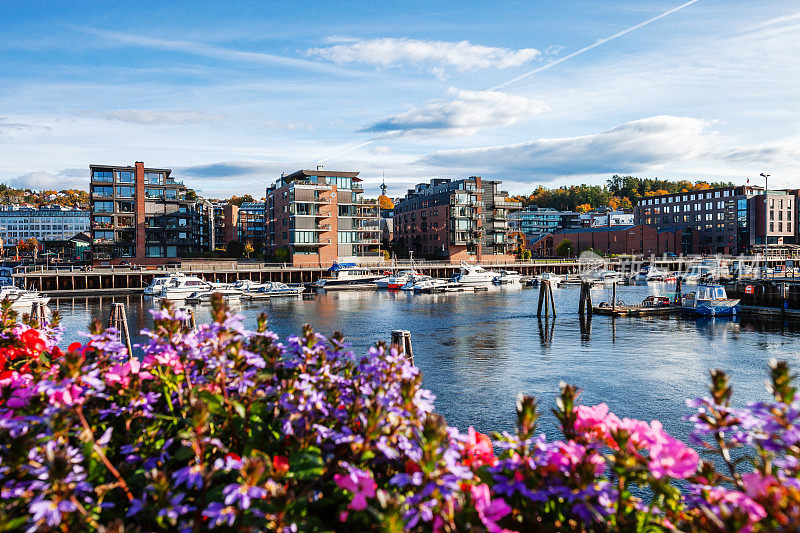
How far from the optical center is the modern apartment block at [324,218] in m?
104

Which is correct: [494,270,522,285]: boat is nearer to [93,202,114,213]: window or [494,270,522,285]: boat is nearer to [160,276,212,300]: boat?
[160,276,212,300]: boat

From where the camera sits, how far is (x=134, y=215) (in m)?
97.9

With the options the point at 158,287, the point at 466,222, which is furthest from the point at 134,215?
the point at 466,222

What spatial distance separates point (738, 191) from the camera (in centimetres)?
15112

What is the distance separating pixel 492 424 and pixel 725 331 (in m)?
35.1

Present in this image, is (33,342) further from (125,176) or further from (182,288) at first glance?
(125,176)

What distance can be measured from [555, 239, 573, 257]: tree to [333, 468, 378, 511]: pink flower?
6101 inches

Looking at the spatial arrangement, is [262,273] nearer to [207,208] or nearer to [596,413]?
[207,208]

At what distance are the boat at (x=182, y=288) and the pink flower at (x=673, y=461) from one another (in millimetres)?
70938

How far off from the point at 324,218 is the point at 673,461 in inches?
4143

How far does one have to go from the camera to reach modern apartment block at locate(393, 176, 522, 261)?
5089 inches

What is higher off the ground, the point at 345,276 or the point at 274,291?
the point at 345,276

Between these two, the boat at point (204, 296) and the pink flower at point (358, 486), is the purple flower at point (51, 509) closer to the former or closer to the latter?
the pink flower at point (358, 486)

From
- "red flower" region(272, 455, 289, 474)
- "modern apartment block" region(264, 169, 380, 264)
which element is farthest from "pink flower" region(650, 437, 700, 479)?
"modern apartment block" region(264, 169, 380, 264)
